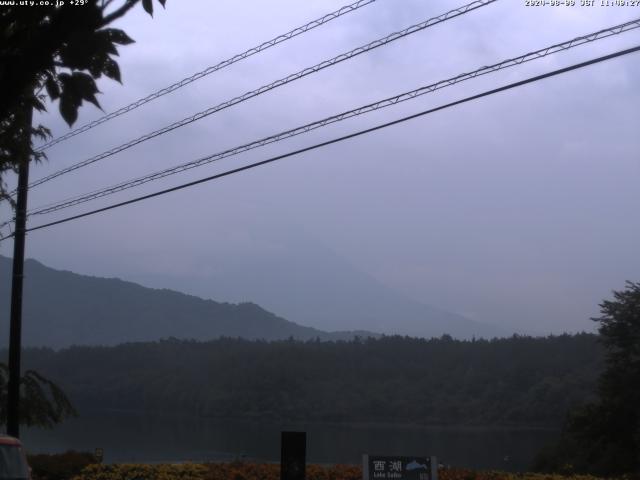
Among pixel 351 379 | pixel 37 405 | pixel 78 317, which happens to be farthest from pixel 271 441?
pixel 78 317

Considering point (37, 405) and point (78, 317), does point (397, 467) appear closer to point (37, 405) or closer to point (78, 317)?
point (37, 405)

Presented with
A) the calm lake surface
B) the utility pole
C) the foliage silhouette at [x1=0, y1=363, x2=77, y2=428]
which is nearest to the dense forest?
the calm lake surface

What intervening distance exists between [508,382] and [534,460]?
20923mm

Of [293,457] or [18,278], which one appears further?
[18,278]

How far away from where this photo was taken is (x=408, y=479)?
12930 mm

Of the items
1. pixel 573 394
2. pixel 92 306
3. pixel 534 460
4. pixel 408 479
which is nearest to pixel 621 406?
pixel 534 460

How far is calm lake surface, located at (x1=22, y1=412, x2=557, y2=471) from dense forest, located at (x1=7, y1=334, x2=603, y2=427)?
10.9 feet

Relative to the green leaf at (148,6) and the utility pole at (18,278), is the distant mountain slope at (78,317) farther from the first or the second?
the green leaf at (148,6)

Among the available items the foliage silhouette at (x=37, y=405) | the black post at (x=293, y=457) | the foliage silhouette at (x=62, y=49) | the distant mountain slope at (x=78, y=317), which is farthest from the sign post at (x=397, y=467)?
the distant mountain slope at (x=78, y=317)

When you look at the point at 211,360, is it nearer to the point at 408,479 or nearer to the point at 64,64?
the point at 408,479

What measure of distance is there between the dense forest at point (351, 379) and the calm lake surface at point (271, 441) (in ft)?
10.9

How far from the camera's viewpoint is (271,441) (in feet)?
116

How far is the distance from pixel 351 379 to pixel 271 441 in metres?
23.6

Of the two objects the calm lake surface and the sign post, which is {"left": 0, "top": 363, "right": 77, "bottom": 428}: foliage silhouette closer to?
the calm lake surface
